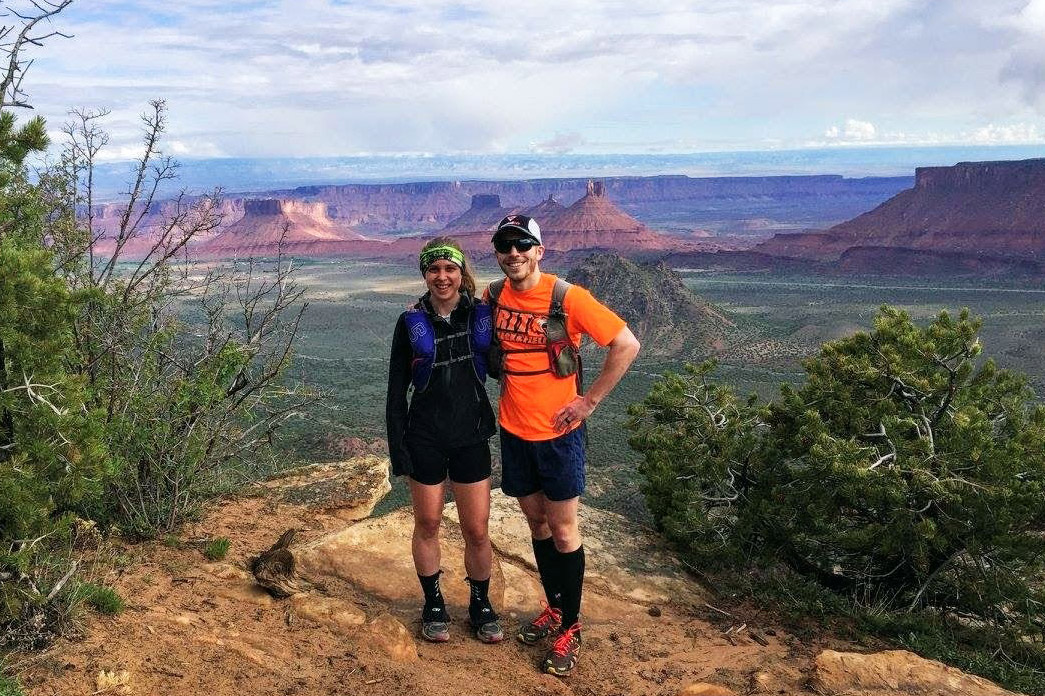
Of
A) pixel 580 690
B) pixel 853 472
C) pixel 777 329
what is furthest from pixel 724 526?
pixel 777 329

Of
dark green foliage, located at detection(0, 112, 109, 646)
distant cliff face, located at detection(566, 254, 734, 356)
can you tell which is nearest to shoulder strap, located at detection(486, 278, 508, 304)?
dark green foliage, located at detection(0, 112, 109, 646)

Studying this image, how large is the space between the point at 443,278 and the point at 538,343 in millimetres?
495

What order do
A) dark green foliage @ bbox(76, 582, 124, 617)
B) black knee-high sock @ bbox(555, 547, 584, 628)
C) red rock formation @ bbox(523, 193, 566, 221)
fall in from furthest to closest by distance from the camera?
1. red rock formation @ bbox(523, 193, 566, 221)
2. black knee-high sock @ bbox(555, 547, 584, 628)
3. dark green foliage @ bbox(76, 582, 124, 617)

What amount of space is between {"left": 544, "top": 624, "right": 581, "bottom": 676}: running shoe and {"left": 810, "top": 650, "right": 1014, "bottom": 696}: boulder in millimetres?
1082

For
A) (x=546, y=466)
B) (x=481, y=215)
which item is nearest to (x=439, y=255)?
(x=546, y=466)

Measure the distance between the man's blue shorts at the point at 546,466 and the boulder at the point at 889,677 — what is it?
145cm

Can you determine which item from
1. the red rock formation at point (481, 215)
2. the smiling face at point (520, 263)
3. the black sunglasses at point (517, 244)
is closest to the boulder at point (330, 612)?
the smiling face at point (520, 263)

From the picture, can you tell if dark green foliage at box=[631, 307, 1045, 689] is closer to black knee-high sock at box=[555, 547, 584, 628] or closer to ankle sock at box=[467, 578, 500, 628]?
black knee-high sock at box=[555, 547, 584, 628]

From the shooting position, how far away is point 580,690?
352 cm

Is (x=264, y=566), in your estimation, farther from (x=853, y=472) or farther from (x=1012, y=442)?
(x=1012, y=442)

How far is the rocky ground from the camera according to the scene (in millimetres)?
3176

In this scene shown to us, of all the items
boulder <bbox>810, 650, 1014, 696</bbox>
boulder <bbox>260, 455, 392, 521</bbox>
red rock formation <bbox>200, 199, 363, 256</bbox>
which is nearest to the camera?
boulder <bbox>810, 650, 1014, 696</bbox>

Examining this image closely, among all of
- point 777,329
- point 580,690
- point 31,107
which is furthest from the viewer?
point 777,329

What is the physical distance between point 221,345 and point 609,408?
25.5 meters
